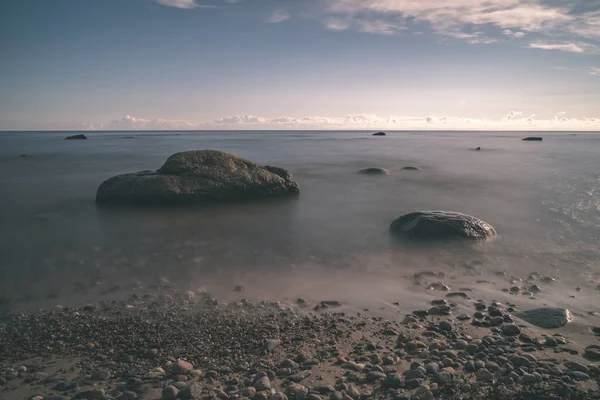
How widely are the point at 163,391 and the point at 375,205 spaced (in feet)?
A: 34.7

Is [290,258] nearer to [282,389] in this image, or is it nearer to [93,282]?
[93,282]

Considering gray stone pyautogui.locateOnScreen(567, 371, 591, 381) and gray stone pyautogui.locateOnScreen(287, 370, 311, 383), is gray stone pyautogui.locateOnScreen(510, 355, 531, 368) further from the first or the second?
gray stone pyautogui.locateOnScreen(287, 370, 311, 383)

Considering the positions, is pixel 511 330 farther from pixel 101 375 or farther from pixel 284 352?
pixel 101 375

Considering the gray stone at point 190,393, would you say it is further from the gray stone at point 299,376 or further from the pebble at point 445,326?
the pebble at point 445,326

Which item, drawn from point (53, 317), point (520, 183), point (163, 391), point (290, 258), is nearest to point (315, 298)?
point (290, 258)

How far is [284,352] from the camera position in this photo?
454 centimetres

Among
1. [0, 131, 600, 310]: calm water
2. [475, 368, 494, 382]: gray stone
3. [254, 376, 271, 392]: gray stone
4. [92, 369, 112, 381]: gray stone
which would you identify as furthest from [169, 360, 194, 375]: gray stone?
[475, 368, 494, 382]: gray stone

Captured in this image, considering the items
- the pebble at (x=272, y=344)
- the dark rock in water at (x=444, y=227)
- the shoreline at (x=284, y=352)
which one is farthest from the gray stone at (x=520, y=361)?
the dark rock in water at (x=444, y=227)

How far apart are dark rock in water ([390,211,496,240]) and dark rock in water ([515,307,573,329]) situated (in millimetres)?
3449

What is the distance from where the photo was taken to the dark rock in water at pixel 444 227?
8906 mm

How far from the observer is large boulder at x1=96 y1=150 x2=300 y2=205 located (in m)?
12.2

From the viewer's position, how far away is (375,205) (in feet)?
43.9

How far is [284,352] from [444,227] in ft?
18.9

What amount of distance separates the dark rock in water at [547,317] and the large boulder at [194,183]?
9.40m
